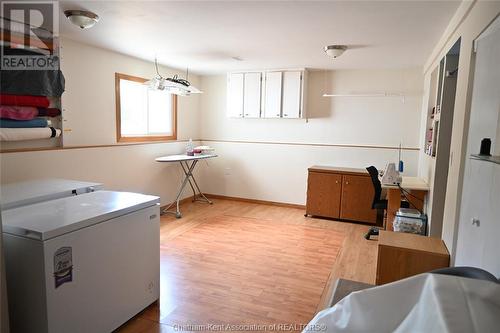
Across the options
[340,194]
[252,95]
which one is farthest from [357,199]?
[252,95]

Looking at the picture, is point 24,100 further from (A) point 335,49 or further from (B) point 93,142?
(A) point 335,49

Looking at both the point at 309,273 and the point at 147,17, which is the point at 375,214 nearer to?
the point at 309,273

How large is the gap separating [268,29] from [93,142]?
2.52 meters

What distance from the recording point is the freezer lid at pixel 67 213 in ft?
5.66

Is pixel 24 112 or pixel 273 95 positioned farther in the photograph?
pixel 273 95

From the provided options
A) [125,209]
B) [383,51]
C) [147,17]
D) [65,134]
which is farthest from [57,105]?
[383,51]

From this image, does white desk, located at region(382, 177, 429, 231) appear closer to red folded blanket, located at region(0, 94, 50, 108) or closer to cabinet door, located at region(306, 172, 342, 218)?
cabinet door, located at region(306, 172, 342, 218)

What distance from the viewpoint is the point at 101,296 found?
2.01m

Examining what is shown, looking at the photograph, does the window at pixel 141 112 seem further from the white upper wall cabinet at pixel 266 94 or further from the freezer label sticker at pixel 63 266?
the freezer label sticker at pixel 63 266

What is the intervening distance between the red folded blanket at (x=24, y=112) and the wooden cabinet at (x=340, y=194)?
11.5ft

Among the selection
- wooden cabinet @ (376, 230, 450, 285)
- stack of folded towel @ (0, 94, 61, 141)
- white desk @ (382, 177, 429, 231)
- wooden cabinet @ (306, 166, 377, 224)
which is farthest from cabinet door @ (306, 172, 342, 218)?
stack of folded towel @ (0, 94, 61, 141)

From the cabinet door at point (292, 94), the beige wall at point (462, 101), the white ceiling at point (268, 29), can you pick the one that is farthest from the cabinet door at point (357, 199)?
the beige wall at point (462, 101)

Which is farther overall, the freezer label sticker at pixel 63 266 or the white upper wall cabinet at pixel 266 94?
the white upper wall cabinet at pixel 266 94

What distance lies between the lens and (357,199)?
189 inches
